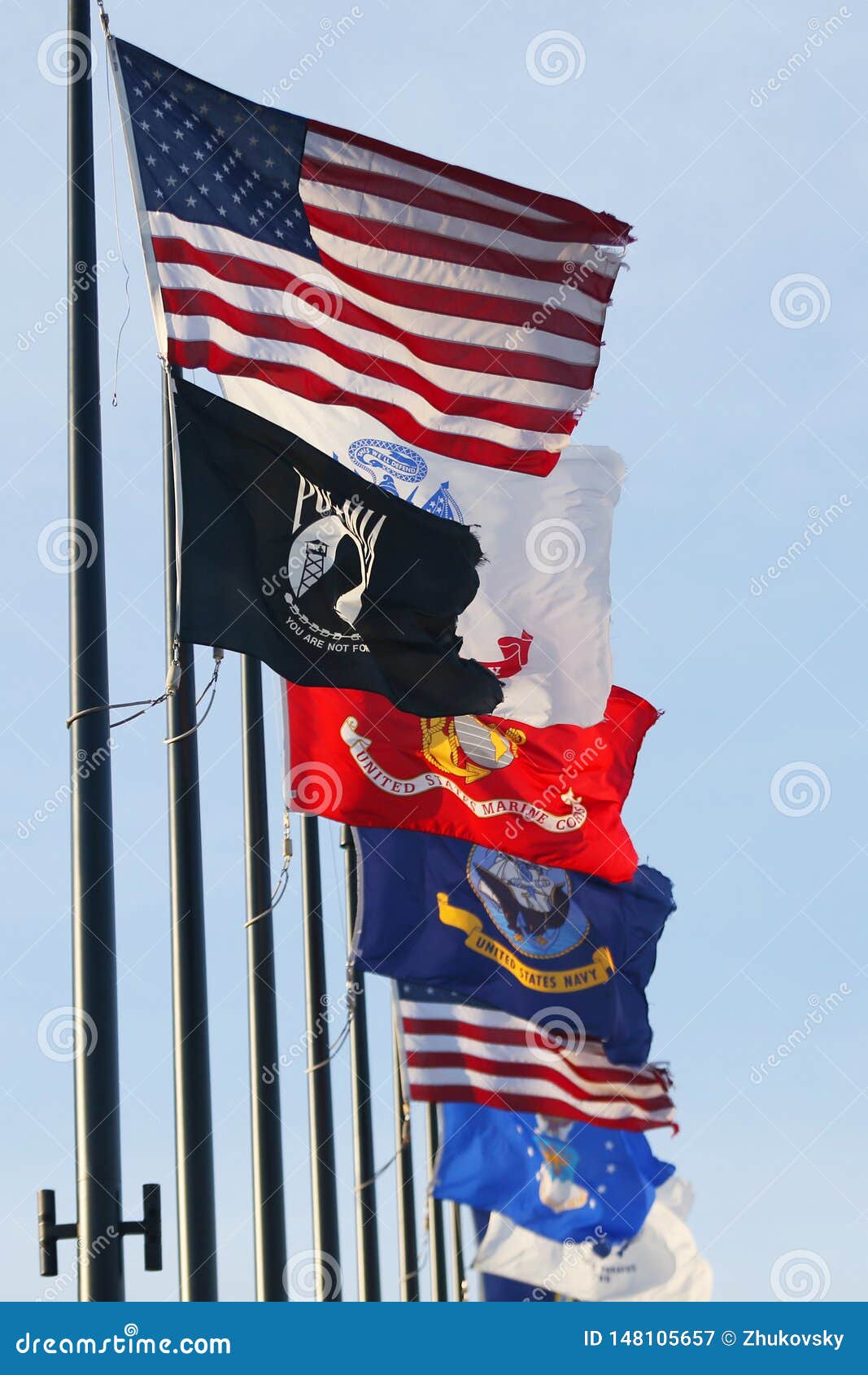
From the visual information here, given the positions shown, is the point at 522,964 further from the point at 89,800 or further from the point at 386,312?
the point at 89,800

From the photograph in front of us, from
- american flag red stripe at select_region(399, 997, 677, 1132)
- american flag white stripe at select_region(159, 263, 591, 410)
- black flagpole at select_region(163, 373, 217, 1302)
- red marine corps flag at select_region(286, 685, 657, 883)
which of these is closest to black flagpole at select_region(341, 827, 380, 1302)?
american flag red stripe at select_region(399, 997, 677, 1132)

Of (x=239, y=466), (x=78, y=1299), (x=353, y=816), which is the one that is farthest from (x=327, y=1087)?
(x=78, y=1299)

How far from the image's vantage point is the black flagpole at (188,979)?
Result: 36.3 ft

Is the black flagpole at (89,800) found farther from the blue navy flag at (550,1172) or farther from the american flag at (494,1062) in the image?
the blue navy flag at (550,1172)

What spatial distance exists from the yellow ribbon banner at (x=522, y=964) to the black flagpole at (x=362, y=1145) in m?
1.85

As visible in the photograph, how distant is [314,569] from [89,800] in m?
4.17

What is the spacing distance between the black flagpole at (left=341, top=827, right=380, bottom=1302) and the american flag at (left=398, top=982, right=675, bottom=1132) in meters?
0.65

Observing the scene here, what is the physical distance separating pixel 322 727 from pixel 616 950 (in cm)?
749

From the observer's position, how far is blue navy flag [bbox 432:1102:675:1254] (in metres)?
23.0

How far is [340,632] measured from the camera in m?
13.8

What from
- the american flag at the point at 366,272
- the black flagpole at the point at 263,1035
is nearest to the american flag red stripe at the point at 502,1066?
the black flagpole at the point at 263,1035

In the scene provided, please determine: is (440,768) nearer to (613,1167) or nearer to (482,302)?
(482,302)

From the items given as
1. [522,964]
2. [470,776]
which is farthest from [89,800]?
[522,964]

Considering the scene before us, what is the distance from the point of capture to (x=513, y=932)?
21141 mm
